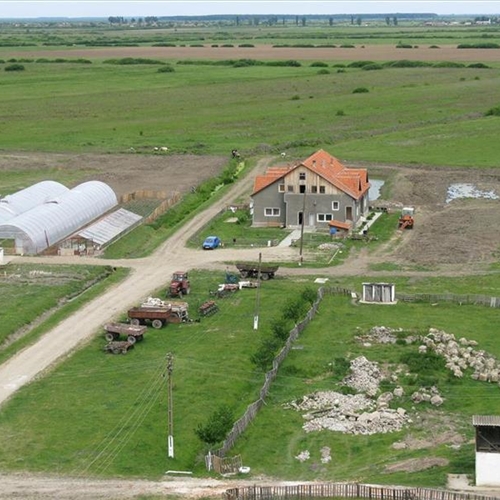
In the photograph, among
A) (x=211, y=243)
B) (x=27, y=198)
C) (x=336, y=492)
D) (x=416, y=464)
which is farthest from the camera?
(x=27, y=198)

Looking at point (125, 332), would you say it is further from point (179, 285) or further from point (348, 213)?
point (348, 213)

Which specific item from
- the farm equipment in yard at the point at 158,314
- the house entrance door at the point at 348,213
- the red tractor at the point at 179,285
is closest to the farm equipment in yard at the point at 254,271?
the red tractor at the point at 179,285

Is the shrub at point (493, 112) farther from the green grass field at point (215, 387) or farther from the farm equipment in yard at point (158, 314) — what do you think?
the farm equipment in yard at point (158, 314)

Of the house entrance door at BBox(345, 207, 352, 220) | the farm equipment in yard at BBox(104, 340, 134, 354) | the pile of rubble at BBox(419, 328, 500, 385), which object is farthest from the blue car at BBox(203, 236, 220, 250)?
the pile of rubble at BBox(419, 328, 500, 385)

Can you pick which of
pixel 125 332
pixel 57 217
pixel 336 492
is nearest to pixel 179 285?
pixel 125 332

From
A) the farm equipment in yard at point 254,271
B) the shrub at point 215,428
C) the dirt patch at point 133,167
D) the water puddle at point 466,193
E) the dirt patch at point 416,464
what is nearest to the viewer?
the dirt patch at point 416,464

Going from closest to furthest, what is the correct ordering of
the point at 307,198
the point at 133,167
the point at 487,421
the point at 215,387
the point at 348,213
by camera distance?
the point at 487,421
the point at 215,387
the point at 307,198
the point at 348,213
the point at 133,167

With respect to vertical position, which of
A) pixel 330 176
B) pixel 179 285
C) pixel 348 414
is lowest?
pixel 348 414
